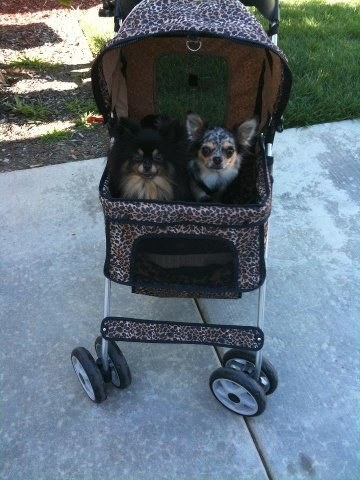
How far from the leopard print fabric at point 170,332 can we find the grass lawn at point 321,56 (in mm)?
2425

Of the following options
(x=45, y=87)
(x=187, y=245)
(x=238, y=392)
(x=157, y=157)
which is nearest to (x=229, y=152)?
(x=157, y=157)

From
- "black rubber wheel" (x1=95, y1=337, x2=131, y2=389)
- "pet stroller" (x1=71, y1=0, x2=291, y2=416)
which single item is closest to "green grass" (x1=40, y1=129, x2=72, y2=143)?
"pet stroller" (x1=71, y1=0, x2=291, y2=416)

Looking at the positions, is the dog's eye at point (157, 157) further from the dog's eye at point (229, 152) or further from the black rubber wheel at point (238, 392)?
the black rubber wheel at point (238, 392)

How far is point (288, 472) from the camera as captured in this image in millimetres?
2111

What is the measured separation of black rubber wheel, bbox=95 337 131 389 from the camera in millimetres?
2322

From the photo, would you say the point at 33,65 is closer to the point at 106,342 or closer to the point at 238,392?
the point at 106,342

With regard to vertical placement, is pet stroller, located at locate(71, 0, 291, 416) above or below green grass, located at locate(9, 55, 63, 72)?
above

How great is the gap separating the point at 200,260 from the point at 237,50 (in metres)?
1.32

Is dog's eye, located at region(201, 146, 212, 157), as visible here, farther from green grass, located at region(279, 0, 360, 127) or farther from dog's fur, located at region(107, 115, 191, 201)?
green grass, located at region(279, 0, 360, 127)

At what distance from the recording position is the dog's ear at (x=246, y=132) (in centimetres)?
253

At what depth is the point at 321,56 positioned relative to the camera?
16.3 ft

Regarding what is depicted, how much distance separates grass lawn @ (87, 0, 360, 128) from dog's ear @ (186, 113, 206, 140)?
1.77m

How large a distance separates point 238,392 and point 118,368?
20.8 inches

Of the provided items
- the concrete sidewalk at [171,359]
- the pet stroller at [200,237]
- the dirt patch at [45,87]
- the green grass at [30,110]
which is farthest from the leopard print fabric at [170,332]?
the green grass at [30,110]
